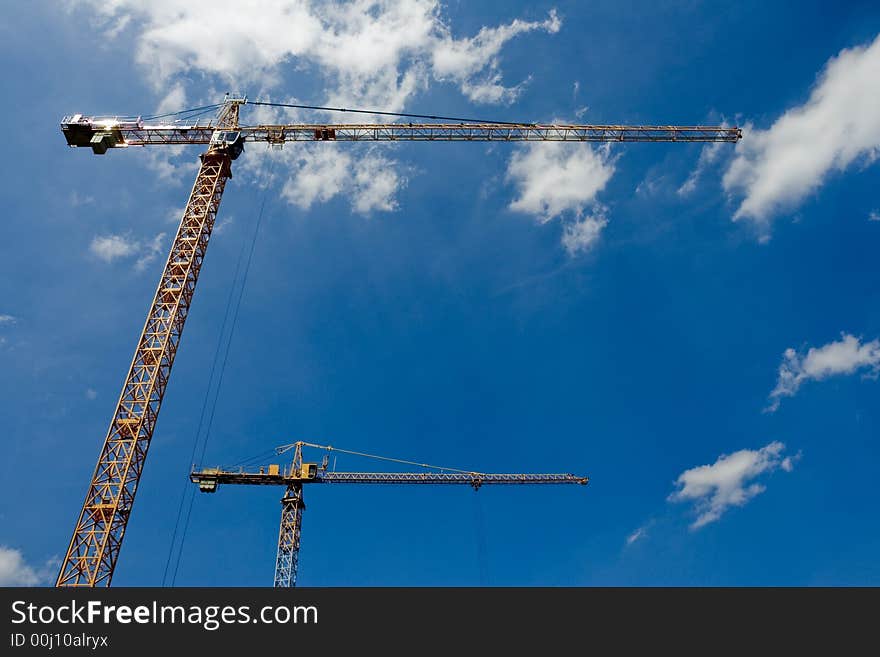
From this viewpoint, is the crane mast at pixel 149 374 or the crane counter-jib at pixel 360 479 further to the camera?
the crane counter-jib at pixel 360 479

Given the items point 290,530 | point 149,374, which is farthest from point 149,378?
point 290,530

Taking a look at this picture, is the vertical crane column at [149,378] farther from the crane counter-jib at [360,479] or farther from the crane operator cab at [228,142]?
the crane counter-jib at [360,479]

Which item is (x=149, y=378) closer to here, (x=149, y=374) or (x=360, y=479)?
(x=149, y=374)

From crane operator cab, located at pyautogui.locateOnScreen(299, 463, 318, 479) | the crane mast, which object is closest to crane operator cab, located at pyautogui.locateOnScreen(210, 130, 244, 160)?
the crane mast

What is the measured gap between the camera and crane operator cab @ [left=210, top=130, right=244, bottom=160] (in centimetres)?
5494

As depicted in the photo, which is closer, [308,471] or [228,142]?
[228,142]

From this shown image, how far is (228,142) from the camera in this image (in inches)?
2172

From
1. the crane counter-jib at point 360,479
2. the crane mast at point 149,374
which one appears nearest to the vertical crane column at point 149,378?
the crane mast at point 149,374

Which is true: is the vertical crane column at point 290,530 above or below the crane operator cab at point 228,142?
below

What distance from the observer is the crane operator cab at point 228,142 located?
54.9 meters

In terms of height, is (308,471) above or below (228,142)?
below
